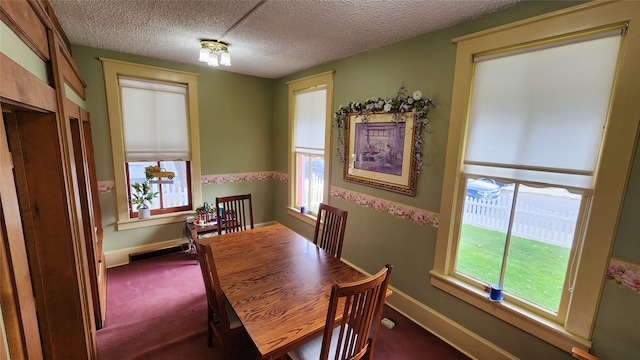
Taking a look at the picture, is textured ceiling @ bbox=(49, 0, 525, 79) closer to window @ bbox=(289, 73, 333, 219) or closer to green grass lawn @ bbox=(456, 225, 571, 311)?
window @ bbox=(289, 73, 333, 219)

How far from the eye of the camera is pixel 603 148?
4.45ft

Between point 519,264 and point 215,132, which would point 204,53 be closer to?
point 215,132

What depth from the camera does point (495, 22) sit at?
5.58ft

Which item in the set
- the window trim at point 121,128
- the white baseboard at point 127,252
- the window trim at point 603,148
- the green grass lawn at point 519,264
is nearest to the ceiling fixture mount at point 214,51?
the window trim at point 121,128

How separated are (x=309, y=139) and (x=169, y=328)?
8.05ft

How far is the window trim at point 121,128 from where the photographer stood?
112 inches

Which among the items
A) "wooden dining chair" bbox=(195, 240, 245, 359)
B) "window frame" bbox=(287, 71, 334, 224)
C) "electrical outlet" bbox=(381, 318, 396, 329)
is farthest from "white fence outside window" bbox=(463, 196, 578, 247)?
"wooden dining chair" bbox=(195, 240, 245, 359)

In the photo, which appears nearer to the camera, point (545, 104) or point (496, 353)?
point (545, 104)

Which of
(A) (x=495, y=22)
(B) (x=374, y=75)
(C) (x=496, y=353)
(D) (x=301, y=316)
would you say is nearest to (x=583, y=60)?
(A) (x=495, y=22)

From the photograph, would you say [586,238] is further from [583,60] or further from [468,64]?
[468,64]

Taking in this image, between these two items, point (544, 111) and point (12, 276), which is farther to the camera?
point (544, 111)

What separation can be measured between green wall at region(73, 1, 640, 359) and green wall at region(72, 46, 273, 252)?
0.01 metres

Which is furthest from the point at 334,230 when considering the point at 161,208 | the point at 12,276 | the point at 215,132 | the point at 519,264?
the point at 161,208

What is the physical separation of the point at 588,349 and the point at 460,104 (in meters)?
1.64
